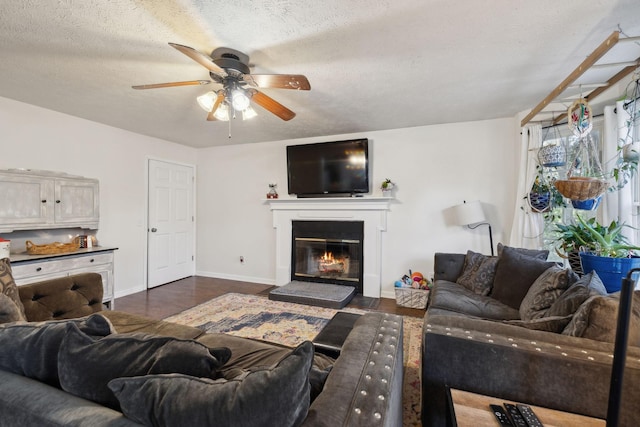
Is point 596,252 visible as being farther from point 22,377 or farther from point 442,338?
point 22,377

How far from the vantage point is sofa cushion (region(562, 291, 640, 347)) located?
114 centimetres

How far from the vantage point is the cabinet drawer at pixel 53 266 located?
2725mm

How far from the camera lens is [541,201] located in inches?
107

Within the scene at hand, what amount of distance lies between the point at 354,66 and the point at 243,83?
34.0 inches

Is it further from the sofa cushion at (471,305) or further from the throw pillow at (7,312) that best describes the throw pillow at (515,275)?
the throw pillow at (7,312)

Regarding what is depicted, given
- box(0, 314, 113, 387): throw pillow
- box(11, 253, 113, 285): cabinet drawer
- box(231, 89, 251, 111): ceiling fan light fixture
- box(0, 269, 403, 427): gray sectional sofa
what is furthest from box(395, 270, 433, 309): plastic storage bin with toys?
box(11, 253, 113, 285): cabinet drawer

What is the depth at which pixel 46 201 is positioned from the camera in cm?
315

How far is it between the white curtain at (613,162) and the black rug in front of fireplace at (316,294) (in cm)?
264

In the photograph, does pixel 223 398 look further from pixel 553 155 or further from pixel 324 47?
pixel 553 155

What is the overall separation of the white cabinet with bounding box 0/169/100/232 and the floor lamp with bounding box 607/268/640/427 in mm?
4409

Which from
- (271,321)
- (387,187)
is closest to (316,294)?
(271,321)

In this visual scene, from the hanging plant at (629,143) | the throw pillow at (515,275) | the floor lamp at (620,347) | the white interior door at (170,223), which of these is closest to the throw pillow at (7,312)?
the floor lamp at (620,347)

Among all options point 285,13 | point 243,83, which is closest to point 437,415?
point 285,13

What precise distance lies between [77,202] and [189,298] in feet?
5.84
